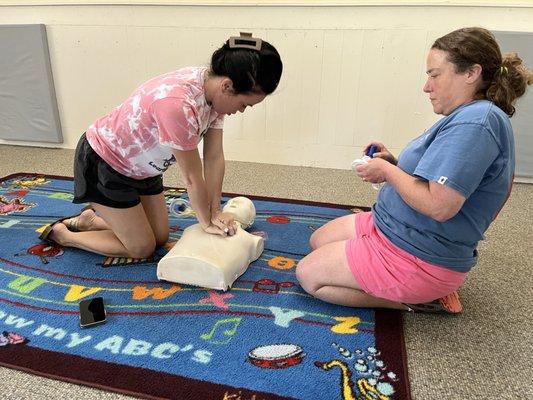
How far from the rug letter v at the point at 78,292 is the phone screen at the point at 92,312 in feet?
0.15

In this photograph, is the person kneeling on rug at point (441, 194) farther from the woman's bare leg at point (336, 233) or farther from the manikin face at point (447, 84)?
the woman's bare leg at point (336, 233)

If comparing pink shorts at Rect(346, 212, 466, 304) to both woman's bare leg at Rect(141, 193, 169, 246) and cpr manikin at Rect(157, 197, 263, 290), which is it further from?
woman's bare leg at Rect(141, 193, 169, 246)

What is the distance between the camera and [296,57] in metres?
2.36

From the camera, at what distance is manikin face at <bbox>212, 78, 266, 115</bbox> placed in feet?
3.56

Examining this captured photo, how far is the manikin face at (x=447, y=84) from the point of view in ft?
3.12

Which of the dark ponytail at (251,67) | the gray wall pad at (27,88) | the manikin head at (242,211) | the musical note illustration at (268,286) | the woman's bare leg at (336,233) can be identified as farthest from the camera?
the gray wall pad at (27,88)

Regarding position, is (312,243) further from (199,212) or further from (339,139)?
(339,139)

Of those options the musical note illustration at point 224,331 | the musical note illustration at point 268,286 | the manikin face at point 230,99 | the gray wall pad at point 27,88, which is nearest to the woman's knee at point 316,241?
the musical note illustration at point 268,286

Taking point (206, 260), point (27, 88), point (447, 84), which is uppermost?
point (447, 84)

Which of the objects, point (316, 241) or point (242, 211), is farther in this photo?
point (242, 211)

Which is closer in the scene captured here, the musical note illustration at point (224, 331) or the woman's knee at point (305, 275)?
the musical note illustration at point (224, 331)

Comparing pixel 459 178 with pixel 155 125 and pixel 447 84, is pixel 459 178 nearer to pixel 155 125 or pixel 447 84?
pixel 447 84

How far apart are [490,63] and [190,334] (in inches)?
37.9

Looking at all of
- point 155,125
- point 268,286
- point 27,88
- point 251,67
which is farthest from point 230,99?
point 27,88
